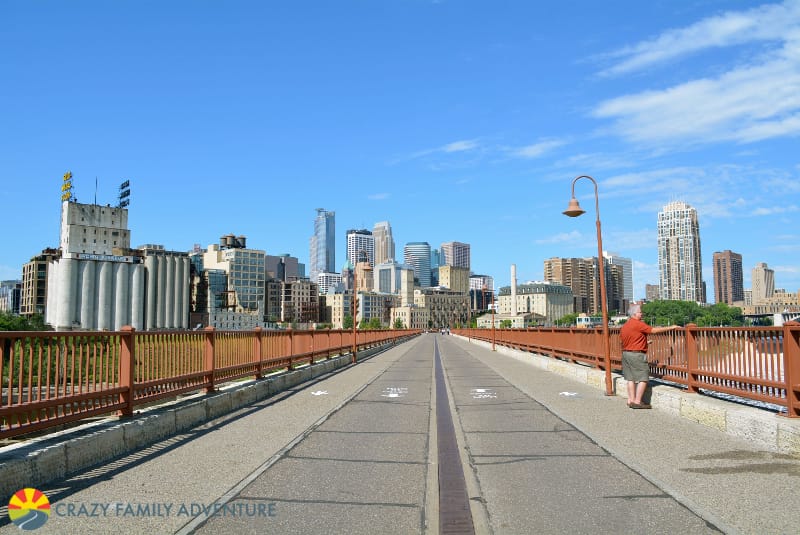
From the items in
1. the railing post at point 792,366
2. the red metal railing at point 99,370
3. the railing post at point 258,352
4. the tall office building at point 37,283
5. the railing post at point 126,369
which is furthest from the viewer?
the tall office building at point 37,283

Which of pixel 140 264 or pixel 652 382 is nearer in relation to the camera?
pixel 652 382

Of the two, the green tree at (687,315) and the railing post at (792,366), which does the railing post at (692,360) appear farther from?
the green tree at (687,315)

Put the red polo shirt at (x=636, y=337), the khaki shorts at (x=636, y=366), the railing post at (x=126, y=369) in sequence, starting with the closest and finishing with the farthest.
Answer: the railing post at (x=126, y=369) → the khaki shorts at (x=636, y=366) → the red polo shirt at (x=636, y=337)

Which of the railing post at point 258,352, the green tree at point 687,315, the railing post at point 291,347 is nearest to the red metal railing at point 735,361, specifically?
the railing post at point 258,352

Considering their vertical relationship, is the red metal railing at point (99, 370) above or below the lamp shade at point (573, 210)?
below

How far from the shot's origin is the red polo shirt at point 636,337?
12.4 meters

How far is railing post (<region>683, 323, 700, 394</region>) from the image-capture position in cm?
1174

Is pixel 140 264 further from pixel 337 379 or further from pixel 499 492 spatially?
pixel 499 492

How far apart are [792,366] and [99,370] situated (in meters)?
8.81

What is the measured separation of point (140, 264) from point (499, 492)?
526 ft

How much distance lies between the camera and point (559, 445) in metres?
9.23

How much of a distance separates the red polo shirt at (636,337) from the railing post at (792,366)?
3893 mm

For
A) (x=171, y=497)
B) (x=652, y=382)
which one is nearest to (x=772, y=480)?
(x=171, y=497)

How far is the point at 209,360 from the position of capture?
12.8m
